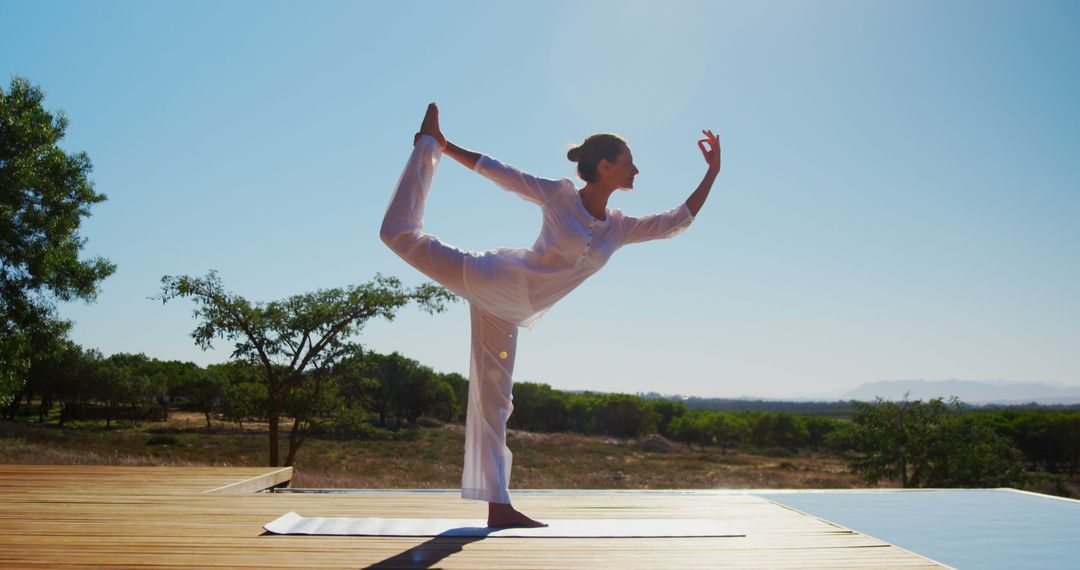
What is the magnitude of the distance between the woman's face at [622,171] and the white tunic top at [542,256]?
5.0 inches

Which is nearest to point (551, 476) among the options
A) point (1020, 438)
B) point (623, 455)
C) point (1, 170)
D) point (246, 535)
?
point (623, 455)

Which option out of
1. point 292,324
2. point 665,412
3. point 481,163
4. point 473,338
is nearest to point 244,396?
point 292,324

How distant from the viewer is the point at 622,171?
10.2 ft

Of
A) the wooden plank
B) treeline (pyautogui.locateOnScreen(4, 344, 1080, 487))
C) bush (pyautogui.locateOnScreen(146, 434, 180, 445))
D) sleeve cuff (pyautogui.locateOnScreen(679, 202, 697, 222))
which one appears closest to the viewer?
sleeve cuff (pyautogui.locateOnScreen(679, 202, 697, 222))

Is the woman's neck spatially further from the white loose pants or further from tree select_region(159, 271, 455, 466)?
tree select_region(159, 271, 455, 466)

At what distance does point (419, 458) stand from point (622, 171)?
65.8ft

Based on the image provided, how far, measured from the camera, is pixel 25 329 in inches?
461

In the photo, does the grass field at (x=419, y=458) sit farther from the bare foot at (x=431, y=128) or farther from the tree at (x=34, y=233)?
the bare foot at (x=431, y=128)

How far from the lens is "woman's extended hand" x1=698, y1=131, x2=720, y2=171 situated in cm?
325

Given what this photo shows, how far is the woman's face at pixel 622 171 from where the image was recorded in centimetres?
308

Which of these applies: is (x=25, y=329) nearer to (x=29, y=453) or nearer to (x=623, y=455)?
(x=29, y=453)


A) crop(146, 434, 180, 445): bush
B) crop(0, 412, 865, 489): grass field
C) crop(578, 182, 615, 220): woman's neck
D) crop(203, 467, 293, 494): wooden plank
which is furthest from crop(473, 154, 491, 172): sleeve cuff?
crop(146, 434, 180, 445): bush

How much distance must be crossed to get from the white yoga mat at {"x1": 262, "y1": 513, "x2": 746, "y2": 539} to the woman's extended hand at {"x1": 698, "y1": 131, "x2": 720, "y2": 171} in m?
1.52

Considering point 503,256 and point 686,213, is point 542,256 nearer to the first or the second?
point 503,256
